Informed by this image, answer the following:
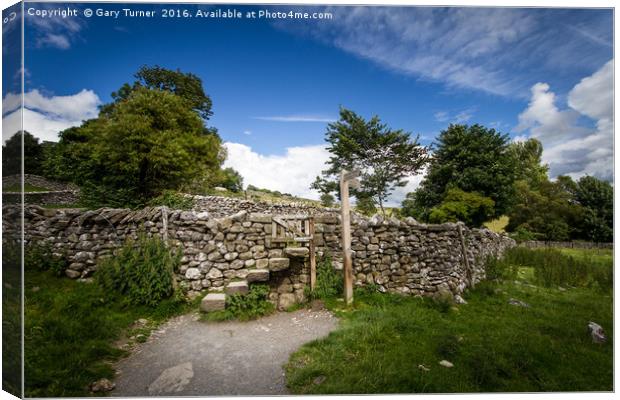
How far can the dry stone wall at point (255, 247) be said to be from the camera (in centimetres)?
446

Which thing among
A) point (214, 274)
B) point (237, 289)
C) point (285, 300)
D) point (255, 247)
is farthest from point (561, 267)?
point (214, 274)

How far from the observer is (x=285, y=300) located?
4.71 meters

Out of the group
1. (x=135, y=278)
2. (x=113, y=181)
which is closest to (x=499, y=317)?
(x=135, y=278)

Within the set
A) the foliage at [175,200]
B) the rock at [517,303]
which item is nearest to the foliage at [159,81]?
the foliage at [175,200]

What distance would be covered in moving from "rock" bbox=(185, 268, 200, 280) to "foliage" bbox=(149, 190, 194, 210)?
6467mm

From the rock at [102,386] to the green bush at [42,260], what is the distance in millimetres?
2808

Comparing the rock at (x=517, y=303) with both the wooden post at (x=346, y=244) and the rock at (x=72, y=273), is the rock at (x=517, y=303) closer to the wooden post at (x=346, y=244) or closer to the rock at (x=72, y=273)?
the wooden post at (x=346, y=244)

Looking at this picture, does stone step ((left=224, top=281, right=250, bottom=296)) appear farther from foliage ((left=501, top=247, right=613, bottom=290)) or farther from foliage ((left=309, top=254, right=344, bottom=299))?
foliage ((left=501, top=247, right=613, bottom=290))

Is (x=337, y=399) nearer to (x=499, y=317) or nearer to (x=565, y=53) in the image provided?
(x=499, y=317)

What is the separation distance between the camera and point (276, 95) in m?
3.22

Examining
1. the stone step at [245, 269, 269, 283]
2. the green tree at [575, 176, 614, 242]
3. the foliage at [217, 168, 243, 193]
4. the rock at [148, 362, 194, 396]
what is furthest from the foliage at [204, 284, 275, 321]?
the foliage at [217, 168, 243, 193]

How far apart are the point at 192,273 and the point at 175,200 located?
7689 mm

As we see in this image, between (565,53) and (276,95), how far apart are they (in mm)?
3626

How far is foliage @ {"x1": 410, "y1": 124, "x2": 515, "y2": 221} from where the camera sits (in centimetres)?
932
